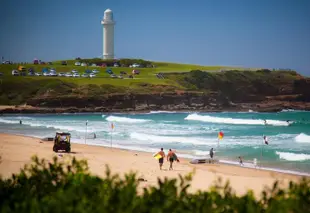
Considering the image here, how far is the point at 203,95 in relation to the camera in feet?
317

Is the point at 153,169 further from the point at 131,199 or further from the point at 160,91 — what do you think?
the point at 160,91

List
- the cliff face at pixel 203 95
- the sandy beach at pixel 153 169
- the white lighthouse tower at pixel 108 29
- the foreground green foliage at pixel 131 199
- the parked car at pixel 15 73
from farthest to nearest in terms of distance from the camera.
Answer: the white lighthouse tower at pixel 108 29 < the parked car at pixel 15 73 < the cliff face at pixel 203 95 < the sandy beach at pixel 153 169 < the foreground green foliage at pixel 131 199

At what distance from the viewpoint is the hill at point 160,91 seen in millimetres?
84188

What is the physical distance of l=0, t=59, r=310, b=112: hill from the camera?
84188 millimetres

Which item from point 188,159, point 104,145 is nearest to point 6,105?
point 104,145

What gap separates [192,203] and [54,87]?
79581 millimetres

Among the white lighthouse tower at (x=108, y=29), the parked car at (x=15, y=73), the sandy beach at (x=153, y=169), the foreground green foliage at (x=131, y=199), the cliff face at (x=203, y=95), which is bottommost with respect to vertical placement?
the sandy beach at (x=153, y=169)

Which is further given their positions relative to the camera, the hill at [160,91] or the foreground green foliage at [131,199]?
the hill at [160,91]

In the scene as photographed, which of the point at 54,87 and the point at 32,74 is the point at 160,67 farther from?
the point at 54,87

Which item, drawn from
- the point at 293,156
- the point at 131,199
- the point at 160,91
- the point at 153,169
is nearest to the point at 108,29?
the point at 160,91

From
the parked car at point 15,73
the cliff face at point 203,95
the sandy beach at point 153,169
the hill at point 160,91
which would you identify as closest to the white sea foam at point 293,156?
the sandy beach at point 153,169

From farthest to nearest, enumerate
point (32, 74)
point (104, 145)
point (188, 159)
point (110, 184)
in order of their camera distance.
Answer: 1. point (32, 74)
2. point (104, 145)
3. point (188, 159)
4. point (110, 184)

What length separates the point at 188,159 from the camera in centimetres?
2775

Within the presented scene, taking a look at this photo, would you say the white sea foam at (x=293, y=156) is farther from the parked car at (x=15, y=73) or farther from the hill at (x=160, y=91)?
the parked car at (x=15, y=73)
